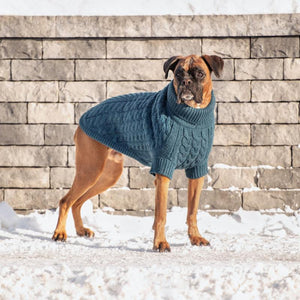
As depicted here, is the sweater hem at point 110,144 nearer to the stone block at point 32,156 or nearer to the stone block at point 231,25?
the stone block at point 32,156

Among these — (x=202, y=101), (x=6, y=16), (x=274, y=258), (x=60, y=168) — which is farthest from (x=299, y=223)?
(x=6, y=16)

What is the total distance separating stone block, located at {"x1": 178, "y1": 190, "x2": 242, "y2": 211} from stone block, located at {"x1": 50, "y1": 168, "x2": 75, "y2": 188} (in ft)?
4.66

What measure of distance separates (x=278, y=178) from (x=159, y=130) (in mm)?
2609

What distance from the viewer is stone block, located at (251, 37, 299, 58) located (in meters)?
6.75

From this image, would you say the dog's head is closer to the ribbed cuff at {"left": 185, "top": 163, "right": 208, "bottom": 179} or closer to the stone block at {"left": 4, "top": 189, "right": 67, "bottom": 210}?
the ribbed cuff at {"left": 185, "top": 163, "right": 208, "bottom": 179}

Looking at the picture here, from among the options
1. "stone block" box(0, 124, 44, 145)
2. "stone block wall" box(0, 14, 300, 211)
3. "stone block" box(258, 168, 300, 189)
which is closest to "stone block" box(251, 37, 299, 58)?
"stone block wall" box(0, 14, 300, 211)

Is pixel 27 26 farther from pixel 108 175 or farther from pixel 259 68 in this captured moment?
pixel 259 68

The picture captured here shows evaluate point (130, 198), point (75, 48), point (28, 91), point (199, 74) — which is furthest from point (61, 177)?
point (199, 74)

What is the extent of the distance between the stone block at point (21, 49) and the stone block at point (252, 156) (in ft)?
8.64

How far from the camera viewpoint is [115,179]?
588 centimetres

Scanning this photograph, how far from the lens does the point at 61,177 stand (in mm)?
6781
